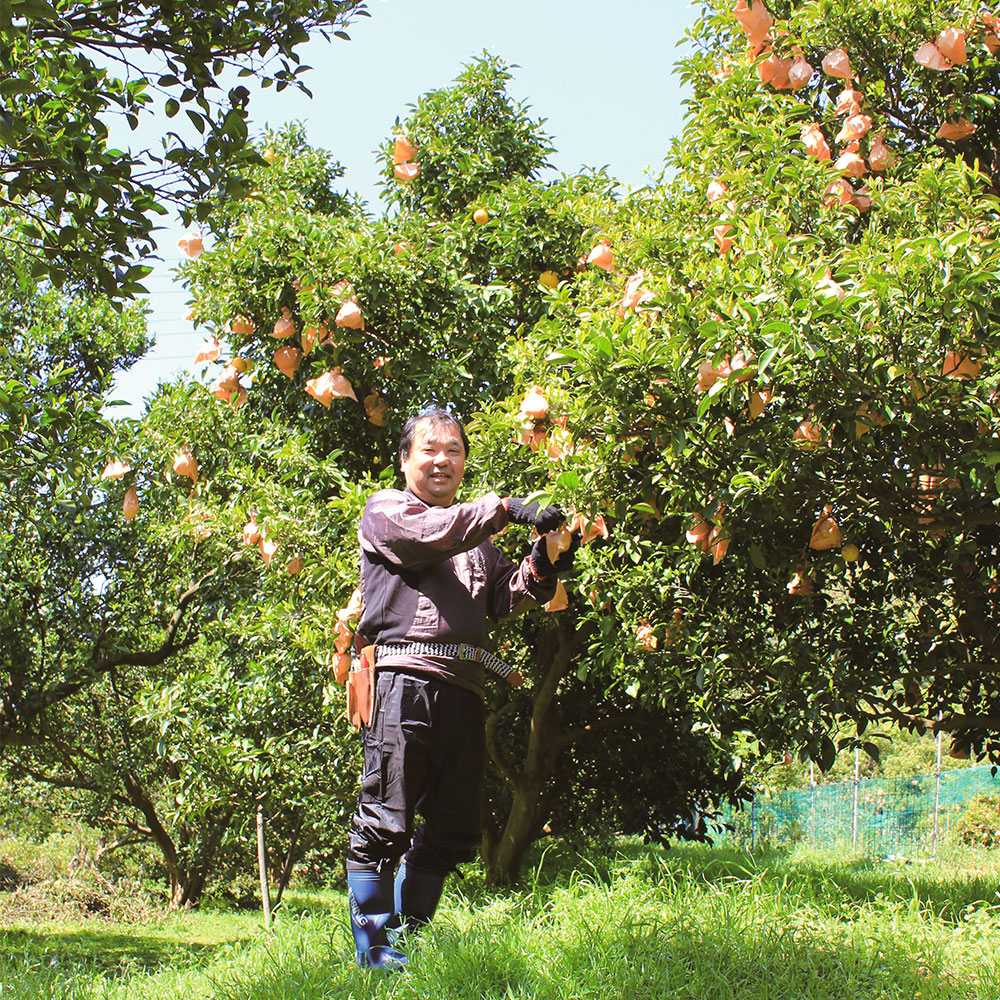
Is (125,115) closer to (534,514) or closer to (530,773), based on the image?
(534,514)

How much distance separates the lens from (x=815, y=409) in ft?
8.74

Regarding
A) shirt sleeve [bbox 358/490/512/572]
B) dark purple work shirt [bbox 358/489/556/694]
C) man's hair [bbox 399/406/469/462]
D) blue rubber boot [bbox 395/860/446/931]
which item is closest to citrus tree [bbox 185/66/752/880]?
man's hair [bbox 399/406/469/462]

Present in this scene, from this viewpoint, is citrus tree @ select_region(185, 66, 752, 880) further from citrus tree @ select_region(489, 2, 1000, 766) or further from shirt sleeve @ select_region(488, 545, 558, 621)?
shirt sleeve @ select_region(488, 545, 558, 621)

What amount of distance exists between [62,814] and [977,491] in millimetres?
13069

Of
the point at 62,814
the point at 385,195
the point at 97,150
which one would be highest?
the point at 385,195

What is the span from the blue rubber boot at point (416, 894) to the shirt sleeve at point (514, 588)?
0.73 meters

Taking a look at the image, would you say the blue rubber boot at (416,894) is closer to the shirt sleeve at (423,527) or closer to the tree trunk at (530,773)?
the shirt sleeve at (423,527)

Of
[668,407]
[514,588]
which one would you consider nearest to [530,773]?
[514,588]

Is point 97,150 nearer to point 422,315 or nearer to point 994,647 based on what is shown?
point 422,315

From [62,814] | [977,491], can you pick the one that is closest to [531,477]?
[977,491]

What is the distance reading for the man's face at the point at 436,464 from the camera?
2697mm

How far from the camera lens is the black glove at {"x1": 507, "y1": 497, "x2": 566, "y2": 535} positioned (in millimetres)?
2396

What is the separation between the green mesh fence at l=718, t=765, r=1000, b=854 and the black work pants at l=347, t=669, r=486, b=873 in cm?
1061

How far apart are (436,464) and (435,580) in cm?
34
